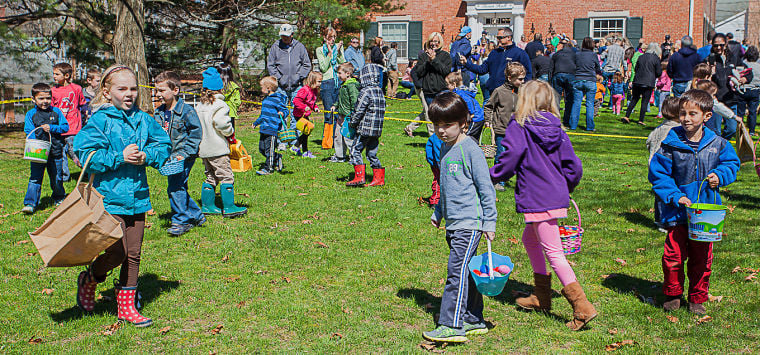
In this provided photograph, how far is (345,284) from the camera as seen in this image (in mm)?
5973

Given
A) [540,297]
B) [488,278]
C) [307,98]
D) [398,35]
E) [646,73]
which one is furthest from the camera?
[398,35]

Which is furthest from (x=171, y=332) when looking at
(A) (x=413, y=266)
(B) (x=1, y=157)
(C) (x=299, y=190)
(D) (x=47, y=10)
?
(D) (x=47, y=10)

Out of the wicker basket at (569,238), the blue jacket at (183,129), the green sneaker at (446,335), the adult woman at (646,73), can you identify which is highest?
the adult woman at (646,73)

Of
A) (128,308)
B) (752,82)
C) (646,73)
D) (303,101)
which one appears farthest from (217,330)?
(646,73)

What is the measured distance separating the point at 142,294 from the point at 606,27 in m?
28.4

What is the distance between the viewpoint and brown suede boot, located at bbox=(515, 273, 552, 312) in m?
5.20

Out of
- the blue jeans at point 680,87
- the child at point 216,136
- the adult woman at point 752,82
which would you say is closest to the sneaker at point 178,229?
the child at point 216,136

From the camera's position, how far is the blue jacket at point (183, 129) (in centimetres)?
Result: 704

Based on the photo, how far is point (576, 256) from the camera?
22.7 ft

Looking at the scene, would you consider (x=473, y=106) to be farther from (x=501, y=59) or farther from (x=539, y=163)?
(x=539, y=163)

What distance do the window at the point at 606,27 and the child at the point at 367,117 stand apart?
907 inches

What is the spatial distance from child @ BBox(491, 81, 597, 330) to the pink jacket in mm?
6772

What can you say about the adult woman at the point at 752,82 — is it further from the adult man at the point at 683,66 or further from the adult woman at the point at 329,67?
the adult woman at the point at 329,67

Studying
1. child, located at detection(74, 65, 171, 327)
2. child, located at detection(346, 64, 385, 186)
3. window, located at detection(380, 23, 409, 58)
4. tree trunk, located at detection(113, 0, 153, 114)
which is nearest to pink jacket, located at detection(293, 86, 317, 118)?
child, located at detection(346, 64, 385, 186)
